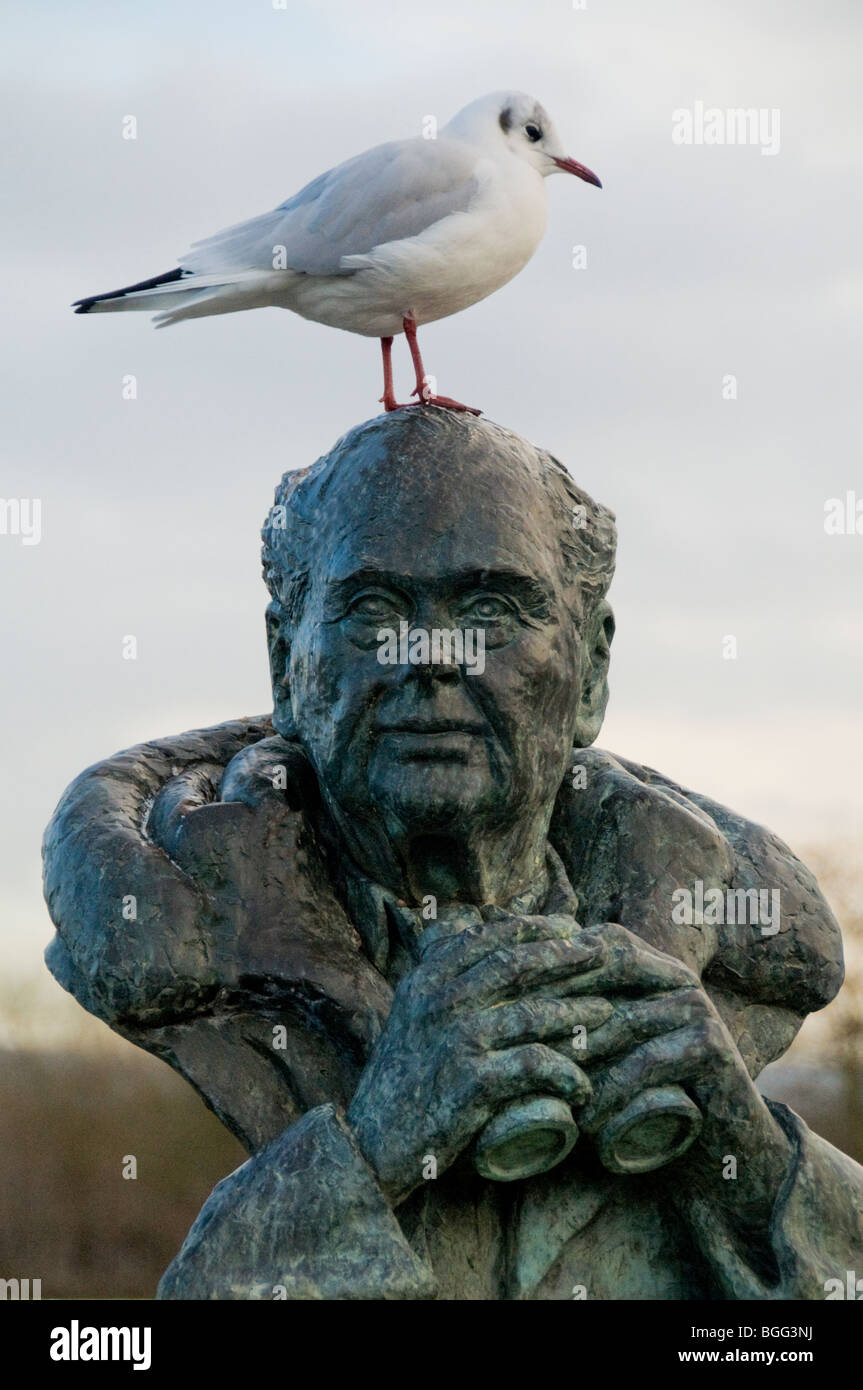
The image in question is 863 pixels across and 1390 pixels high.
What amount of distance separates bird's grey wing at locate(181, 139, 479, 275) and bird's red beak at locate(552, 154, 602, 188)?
0.43m

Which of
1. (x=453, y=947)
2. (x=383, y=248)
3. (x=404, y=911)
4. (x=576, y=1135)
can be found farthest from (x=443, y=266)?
(x=576, y=1135)

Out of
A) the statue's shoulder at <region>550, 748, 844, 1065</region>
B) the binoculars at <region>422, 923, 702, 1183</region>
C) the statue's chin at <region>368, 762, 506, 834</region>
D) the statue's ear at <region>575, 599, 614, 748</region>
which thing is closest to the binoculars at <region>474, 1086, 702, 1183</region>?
the binoculars at <region>422, 923, 702, 1183</region>

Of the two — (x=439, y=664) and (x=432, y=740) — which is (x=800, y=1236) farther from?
(x=439, y=664)

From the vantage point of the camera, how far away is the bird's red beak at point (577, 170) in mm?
5277

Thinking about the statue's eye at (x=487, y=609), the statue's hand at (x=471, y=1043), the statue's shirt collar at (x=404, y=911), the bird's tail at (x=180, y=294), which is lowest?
the statue's hand at (x=471, y=1043)

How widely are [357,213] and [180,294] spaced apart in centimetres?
48

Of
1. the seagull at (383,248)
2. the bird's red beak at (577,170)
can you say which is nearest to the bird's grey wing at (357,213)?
the seagull at (383,248)

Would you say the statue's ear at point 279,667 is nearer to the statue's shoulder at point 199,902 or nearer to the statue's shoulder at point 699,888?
the statue's shoulder at point 199,902

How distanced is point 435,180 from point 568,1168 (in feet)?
7.66

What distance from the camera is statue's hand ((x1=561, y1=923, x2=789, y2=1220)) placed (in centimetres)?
394

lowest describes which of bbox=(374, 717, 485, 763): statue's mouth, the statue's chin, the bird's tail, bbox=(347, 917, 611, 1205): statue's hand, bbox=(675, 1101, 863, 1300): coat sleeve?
bbox=(675, 1101, 863, 1300): coat sleeve

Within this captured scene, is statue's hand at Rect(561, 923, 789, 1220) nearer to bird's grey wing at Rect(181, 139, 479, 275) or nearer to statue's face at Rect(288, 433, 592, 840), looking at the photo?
statue's face at Rect(288, 433, 592, 840)

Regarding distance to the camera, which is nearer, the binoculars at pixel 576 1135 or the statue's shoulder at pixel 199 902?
the binoculars at pixel 576 1135

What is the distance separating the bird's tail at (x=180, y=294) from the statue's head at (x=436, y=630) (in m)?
0.63
